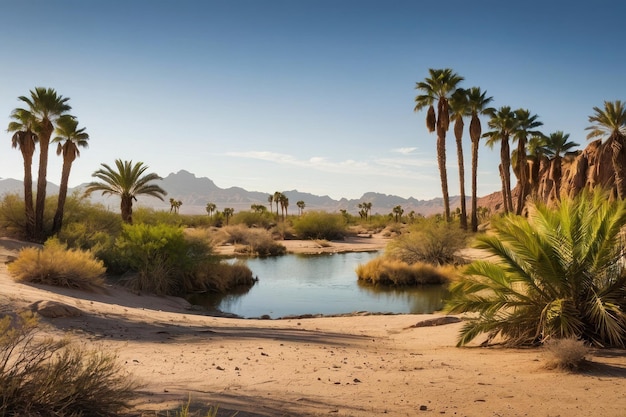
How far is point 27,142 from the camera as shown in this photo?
28.6 meters

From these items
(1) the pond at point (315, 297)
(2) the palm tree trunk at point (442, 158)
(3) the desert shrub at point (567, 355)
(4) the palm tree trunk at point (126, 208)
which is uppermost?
(2) the palm tree trunk at point (442, 158)

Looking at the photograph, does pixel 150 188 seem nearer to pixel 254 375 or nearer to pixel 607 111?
pixel 254 375

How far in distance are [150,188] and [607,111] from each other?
31.2 m

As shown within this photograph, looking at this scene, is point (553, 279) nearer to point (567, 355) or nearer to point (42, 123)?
point (567, 355)

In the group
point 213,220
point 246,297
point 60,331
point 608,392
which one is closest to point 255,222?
point 213,220

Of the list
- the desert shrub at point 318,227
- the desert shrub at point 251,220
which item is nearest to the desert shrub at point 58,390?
the desert shrub at point 318,227

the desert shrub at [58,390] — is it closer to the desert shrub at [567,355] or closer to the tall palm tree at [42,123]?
the desert shrub at [567,355]

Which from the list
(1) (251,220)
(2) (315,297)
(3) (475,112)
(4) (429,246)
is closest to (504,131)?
(3) (475,112)

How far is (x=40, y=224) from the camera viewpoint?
29094 millimetres

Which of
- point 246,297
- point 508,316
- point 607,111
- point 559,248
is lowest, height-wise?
point 246,297

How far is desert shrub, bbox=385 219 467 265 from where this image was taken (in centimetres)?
3056

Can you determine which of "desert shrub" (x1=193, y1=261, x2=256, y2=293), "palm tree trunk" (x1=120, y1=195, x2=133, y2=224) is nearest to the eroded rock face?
"desert shrub" (x1=193, y1=261, x2=256, y2=293)

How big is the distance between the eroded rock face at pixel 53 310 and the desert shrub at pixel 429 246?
2201 cm

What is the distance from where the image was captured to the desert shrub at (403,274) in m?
26.7
